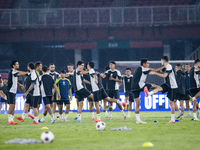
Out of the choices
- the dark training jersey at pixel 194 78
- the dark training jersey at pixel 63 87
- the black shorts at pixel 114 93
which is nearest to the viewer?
the dark training jersey at pixel 194 78

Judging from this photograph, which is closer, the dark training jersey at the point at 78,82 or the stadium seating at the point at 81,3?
the dark training jersey at the point at 78,82

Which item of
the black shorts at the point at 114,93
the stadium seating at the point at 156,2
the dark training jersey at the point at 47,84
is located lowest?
the black shorts at the point at 114,93

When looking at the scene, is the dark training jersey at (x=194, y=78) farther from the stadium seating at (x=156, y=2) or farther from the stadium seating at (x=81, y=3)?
the stadium seating at (x=81, y=3)

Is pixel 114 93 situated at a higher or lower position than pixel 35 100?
higher

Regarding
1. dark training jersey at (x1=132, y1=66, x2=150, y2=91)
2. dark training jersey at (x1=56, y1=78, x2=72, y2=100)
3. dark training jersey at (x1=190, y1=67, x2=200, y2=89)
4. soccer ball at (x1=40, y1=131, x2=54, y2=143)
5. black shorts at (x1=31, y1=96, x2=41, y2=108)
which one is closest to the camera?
soccer ball at (x1=40, y1=131, x2=54, y2=143)

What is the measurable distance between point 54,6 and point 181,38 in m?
11.5

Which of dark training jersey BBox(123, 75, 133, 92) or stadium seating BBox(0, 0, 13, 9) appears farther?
stadium seating BBox(0, 0, 13, 9)

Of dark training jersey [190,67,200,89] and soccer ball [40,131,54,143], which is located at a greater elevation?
dark training jersey [190,67,200,89]

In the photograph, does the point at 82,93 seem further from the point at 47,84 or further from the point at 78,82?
the point at 47,84

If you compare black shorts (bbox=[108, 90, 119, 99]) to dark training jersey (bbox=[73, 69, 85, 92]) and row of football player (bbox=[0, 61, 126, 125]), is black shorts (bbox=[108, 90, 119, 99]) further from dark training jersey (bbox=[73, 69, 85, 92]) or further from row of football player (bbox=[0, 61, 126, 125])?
dark training jersey (bbox=[73, 69, 85, 92])

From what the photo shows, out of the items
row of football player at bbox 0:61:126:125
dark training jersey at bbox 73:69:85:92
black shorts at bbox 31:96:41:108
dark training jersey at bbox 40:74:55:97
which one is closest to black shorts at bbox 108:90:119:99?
row of football player at bbox 0:61:126:125

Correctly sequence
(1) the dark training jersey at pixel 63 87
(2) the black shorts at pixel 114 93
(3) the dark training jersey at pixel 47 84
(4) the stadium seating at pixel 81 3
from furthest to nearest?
(4) the stadium seating at pixel 81 3 → (2) the black shorts at pixel 114 93 → (1) the dark training jersey at pixel 63 87 → (3) the dark training jersey at pixel 47 84

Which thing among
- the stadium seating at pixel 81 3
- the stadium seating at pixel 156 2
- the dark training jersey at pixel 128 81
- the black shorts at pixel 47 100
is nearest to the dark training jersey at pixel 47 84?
the black shorts at pixel 47 100

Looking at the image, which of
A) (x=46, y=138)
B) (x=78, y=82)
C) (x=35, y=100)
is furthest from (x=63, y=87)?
(x=46, y=138)
